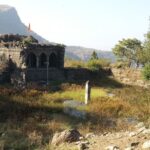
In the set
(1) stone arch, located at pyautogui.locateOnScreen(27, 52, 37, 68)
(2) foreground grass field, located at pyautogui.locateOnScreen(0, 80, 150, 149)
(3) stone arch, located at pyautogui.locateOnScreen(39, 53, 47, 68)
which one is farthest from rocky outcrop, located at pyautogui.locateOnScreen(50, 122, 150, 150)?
(3) stone arch, located at pyautogui.locateOnScreen(39, 53, 47, 68)

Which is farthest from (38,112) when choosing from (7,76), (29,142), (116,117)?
(7,76)

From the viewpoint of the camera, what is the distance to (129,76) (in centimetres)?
4581

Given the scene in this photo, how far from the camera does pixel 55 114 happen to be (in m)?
26.5

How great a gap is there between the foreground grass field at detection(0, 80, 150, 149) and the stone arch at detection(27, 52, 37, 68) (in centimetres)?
649

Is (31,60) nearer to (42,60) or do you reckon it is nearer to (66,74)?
(42,60)

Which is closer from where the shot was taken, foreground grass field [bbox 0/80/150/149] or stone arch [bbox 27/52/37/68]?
foreground grass field [bbox 0/80/150/149]

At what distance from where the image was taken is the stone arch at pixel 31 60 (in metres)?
45.4

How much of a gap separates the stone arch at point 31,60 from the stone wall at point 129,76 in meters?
9.50

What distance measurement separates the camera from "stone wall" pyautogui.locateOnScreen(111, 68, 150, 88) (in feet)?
147

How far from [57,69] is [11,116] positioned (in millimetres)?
22820

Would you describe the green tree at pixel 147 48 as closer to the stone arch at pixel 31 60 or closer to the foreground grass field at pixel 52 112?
the foreground grass field at pixel 52 112

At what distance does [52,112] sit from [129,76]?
20290 millimetres

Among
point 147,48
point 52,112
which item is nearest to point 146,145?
point 52,112

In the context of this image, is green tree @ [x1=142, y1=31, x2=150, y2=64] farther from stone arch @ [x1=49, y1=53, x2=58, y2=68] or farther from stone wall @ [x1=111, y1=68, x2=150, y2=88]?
stone arch @ [x1=49, y1=53, x2=58, y2=68]
